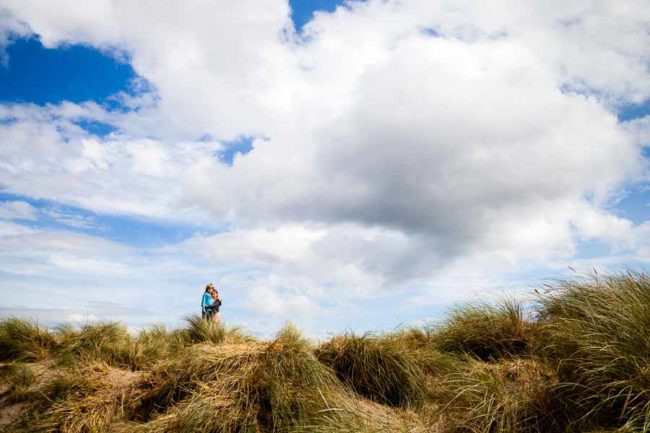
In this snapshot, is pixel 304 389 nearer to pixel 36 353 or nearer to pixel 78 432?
pixel 78 432

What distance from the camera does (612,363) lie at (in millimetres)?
4309

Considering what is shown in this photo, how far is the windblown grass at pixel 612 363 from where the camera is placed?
4.00m

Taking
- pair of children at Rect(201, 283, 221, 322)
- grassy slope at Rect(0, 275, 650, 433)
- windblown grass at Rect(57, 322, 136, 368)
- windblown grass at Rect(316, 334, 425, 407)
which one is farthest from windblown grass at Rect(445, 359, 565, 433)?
pair of children at Rect(201, 283, 221, 322)

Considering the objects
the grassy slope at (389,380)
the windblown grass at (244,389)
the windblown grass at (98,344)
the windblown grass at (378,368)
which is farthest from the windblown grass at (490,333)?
the windblown grass at (98,344)

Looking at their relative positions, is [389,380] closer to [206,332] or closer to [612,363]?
[612,363]

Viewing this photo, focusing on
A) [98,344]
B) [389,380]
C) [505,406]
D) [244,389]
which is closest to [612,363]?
[505,406]

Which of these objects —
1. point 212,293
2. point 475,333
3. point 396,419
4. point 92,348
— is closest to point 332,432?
point 396,419

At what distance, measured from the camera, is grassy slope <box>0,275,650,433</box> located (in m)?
4.55

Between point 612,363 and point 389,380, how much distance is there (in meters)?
3.23

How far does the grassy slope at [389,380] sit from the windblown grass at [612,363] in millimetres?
16

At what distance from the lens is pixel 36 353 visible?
10.0 m

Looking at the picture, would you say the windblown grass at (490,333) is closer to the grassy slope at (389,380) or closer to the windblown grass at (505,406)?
the grassy slope at (389,380)

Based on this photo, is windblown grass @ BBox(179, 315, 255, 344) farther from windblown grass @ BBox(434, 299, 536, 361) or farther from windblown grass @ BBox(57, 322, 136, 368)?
windblown grass @ BBox(434, 299, 536, 361)

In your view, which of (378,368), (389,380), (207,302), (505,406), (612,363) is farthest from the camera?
(207,302)
